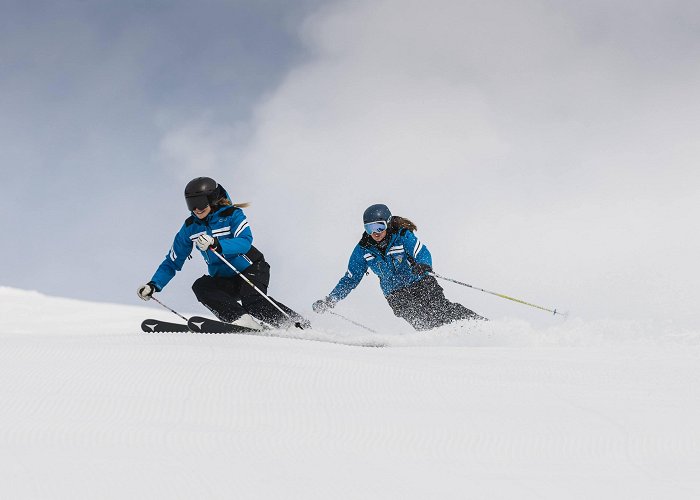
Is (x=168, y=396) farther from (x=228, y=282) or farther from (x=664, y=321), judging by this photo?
(x=664, y=321)

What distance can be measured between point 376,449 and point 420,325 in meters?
5.72

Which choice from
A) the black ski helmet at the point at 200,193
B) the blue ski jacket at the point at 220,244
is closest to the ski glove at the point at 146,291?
the blue ski jacket at the point at 220,244

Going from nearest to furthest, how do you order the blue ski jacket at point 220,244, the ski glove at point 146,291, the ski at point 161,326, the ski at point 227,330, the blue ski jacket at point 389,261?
1. the ski at point 227,330
2. the ski at point 161,326
3. the blue ski jacket at point 220,244
4. the ski glove at point 146,291
5. the blue ski jacket at point 389,261

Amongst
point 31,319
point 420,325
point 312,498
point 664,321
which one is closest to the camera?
point 312,498

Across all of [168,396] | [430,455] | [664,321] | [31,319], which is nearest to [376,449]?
[430,455]

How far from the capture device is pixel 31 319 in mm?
12320

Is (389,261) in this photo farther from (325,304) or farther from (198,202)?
(198,202)

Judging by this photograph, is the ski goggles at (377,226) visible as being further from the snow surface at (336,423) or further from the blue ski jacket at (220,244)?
the snow surface at (336,423)

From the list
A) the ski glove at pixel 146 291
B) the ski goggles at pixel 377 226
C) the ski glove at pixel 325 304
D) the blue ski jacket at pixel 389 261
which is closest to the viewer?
the ski glove at pixel 146 291

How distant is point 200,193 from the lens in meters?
7.10

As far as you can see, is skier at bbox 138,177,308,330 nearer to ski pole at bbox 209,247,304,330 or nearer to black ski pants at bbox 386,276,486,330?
ski pole at bbox 209,247,304,330

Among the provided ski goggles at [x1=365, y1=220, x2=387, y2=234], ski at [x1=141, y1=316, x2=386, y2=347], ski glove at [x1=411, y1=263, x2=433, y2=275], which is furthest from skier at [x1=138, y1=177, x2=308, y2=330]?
ski glove at [x1=411, y1=263, x2=433, y2=275]

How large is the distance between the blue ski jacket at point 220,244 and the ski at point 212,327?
0.81 meters

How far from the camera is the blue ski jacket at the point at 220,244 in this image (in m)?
7.25
